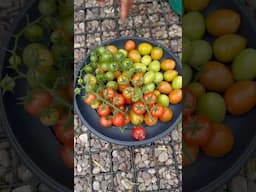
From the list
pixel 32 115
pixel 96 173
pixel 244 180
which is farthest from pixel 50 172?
pixel 244 180

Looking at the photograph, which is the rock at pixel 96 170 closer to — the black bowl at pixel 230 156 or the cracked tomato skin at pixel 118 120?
the cracked tomato skin at pixel 118 120

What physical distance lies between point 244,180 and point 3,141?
2.71 ft

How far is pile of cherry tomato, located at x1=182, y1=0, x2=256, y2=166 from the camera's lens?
4.34 ft

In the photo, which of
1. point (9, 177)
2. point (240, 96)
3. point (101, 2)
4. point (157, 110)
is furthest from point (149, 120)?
point (9, 177)

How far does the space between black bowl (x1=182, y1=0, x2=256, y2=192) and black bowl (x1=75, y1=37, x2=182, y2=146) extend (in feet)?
1.29

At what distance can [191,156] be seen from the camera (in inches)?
52.2

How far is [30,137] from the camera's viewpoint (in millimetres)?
1448

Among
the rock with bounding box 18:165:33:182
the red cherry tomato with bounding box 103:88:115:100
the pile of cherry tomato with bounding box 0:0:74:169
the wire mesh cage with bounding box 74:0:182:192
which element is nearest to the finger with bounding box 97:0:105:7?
the wire mesh cage with bounding box 74:0:182:192

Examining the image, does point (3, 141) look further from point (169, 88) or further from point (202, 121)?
point (169, 88)

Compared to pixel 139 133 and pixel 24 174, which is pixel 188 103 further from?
pixel 24 174

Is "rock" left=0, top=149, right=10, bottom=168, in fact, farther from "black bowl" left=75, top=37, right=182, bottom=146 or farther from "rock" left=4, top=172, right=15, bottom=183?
"black bowl" left=75, top=37, right=182, bottom=146

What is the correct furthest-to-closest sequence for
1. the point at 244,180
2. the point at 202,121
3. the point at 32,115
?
1. the point at 244,180
2. the point at 32,115
3. the point at 202,121

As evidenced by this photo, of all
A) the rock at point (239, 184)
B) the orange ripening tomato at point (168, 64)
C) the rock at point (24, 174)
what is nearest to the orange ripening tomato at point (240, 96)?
the rock at point (239, 184)

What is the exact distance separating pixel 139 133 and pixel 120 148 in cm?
5
